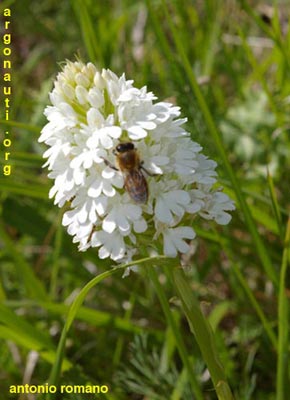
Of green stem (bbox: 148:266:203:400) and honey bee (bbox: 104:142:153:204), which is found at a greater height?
honey bee (bbox: 104:142:153:204)

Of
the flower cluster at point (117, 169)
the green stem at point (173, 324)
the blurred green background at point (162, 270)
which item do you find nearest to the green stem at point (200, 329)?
the flower cluster at point (117, 169)

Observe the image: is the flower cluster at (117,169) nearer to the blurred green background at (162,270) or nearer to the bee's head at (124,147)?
the bee's head at (124,147)

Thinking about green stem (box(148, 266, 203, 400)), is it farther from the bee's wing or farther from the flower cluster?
the bee's wing

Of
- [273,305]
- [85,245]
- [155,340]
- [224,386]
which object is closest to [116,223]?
[85,245]

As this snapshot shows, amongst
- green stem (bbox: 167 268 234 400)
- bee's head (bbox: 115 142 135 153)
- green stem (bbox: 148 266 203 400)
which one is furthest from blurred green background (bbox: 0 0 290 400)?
bee's head (bbox: 115 142 135 153)

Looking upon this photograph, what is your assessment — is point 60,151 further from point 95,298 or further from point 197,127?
point 95,298

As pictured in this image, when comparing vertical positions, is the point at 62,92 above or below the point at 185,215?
above

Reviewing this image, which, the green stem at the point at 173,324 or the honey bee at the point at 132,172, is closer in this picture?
the honey bee at the point at 132,172
